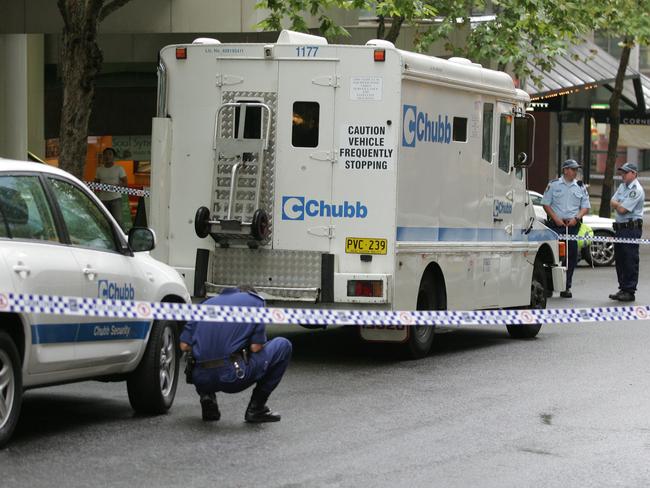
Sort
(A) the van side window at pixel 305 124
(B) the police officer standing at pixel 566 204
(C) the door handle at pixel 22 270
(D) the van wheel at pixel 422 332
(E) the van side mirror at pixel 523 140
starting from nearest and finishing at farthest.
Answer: (C) the door handle at pixel 22 270, (A) the van side window at pixel 305 124, (D) the van wheel at pixel 422 332, (E) the van side mirror at pixel 523 140, (B) the police officer standing at pixel 566 204

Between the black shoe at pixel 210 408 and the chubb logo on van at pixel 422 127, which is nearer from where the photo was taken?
the black shoe at pixel 210 408

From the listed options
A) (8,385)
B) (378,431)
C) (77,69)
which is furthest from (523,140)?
(8,385)

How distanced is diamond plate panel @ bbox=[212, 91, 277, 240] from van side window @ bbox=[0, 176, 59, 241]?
3852 millimetres

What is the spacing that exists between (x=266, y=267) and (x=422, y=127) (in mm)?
1900

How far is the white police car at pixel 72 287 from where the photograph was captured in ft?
26.2

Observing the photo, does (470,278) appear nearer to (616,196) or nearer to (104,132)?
(616,196)

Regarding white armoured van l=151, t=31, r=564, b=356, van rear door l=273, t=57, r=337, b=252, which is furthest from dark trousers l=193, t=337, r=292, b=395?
van rear door l=273, t=57, r=337, b=252

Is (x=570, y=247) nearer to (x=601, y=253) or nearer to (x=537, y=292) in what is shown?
(x=537, y=292)

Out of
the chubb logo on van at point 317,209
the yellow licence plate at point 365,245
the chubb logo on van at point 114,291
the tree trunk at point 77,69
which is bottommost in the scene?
the chubb logo on van at point 114,291

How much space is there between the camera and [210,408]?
30.7 ft

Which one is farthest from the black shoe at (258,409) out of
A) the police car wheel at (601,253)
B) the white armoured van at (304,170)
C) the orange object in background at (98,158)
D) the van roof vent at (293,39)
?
the orange object in background at (98,158)

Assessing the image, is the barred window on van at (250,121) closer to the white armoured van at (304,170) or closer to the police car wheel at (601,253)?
the white armoured van at (304,170)

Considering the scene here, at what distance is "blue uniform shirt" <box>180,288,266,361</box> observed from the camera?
911 centimetres

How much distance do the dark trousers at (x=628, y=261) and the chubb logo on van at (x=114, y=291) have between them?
11.2 metres
